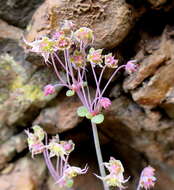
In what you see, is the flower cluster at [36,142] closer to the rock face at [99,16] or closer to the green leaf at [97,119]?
the green leaf at [97,119]

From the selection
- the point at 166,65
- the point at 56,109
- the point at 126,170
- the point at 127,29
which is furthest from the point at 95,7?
the point at 126,170

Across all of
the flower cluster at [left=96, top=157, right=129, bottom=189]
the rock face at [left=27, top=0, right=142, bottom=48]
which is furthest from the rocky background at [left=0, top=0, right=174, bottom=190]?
the flower cluster at [left=96, top=157, right=129, bottom=189]

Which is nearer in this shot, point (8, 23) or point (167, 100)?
point (167, 100)

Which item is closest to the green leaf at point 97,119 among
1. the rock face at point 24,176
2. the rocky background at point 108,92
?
the rocky background at point 108,92

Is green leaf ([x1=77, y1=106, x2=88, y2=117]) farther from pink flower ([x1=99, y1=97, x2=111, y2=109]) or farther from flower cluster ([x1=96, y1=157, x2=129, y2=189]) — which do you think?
flower cluster ([x1=96, y1=157, x2=129, y2=189])

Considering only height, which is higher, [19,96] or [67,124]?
[19,96]

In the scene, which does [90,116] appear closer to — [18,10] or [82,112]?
[82,112]

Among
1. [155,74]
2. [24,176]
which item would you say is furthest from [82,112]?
[24,176]

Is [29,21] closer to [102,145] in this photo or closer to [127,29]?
[127,29]
